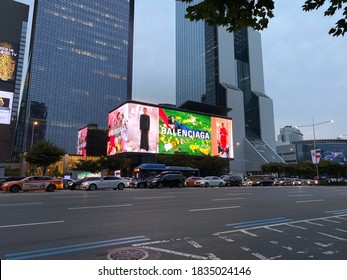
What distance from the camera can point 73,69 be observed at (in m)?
146

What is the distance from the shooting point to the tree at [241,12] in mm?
5969

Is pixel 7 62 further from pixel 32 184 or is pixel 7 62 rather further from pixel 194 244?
pixel 194 244

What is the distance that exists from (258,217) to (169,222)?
357 cm

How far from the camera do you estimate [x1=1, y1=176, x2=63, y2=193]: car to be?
84.8ft

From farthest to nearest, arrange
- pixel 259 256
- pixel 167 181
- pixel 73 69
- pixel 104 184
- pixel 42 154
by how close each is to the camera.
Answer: pixel 73 69
pixel 42 154
pixel 167 181
pixel 104 184
pixel 259 256

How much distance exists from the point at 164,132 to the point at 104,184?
56.9 metres

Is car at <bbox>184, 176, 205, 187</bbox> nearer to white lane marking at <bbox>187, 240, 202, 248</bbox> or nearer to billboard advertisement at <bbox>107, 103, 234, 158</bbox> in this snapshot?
white lane marking at <bbox>187, 240, 202, 248</bbox>

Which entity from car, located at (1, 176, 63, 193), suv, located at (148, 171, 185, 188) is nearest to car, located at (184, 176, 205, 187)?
suv, located at (148, 171, 185, 188)

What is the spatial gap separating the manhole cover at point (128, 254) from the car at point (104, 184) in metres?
25.9

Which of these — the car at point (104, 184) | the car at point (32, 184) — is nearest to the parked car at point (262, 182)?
the car at point (104, 184)

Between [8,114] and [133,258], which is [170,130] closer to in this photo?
[8,114]

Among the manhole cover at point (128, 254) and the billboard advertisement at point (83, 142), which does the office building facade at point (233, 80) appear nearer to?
the billboard advertisement at point (83, 142)

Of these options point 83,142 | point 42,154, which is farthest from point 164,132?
point 83,142

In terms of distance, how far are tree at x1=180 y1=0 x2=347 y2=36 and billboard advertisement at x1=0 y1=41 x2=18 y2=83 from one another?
6000 centimetres
